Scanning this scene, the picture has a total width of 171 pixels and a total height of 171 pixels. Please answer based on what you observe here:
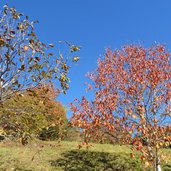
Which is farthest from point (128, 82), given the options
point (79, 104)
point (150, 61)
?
point (79, 104)

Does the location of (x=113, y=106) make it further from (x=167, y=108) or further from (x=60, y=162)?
(x=60, y=162)

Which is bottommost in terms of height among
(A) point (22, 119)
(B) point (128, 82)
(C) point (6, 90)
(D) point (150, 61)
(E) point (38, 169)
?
(E) point (38, 169)

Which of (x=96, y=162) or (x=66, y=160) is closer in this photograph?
(x=96, y=162)

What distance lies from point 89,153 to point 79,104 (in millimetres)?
9876

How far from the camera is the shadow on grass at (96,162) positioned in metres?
19.4

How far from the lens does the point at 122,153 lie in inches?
918

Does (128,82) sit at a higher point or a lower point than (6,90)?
higher

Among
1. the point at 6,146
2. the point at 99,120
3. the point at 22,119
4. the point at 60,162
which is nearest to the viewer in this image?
the point at 22,119

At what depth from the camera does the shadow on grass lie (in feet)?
63.8

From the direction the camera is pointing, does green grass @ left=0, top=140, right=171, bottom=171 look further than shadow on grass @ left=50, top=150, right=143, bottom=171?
No

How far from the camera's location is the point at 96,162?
2078 cm

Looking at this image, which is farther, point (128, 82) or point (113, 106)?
point (128, 82)

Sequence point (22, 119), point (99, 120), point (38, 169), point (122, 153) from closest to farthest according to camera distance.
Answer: point (22, 119)
point (99, 120)
point (38, 169)
point (122, 153)

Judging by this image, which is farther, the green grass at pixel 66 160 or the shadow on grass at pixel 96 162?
the shadow on grass at pixel 96 162
